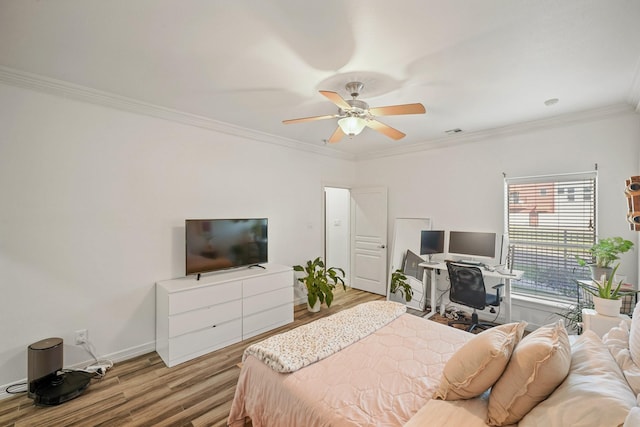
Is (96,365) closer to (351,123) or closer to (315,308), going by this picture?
(315,308)

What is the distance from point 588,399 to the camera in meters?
0.96

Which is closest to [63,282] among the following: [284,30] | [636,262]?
[284,30]

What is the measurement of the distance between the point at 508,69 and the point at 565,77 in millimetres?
569

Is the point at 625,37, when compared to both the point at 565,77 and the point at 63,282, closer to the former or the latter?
the point at 565,77

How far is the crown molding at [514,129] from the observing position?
9.62ft

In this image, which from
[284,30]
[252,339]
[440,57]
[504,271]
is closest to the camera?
[284,30]

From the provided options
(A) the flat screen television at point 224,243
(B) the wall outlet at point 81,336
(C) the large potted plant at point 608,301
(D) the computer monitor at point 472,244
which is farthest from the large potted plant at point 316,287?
(C) the large potted plant at point 608,301

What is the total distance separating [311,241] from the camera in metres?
4.59

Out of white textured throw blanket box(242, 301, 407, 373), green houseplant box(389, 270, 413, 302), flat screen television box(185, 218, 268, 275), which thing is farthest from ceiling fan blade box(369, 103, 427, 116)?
green houseplant box(389, 270, 413, 302)

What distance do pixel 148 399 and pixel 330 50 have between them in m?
2.99

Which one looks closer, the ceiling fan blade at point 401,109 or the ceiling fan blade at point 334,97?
the ceiling fan blade at point 334,97

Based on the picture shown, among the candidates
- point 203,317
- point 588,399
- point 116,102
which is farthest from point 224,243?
point 588,399

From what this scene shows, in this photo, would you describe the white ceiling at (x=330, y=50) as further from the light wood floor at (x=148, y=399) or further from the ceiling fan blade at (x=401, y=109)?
the light wood floor at (x=148, y=399)

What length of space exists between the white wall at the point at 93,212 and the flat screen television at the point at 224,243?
0.20m
